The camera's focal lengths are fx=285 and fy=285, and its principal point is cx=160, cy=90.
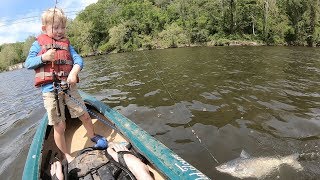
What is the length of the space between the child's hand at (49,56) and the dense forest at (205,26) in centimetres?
3482

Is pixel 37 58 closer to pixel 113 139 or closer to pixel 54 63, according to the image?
pixel 54 63

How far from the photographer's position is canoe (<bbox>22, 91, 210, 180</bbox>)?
387 centimetres

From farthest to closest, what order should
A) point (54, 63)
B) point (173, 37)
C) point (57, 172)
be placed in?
point (173, 37) < point (54, 63) < point (57, 172)

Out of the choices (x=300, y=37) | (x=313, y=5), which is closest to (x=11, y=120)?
(x=300, y=37)

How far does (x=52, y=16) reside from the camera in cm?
434

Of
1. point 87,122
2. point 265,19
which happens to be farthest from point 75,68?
point 265,19

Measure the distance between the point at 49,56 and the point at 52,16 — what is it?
2.00ft

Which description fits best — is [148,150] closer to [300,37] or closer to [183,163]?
[183,163]

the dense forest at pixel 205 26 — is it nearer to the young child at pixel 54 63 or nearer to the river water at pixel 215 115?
the river water at pixel 215 115

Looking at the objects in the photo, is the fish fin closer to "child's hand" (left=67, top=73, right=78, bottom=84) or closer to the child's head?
"child's hand" (left=67, top=73, right=78, bottom=84)

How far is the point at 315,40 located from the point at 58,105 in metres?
35.4

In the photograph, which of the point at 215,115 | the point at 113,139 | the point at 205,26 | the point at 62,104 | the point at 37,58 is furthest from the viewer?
the point at 205,26

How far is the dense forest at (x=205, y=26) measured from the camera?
128 ft

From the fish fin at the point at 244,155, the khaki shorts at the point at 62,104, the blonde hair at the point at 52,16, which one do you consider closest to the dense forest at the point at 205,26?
the fish fin at the point at 244,155
